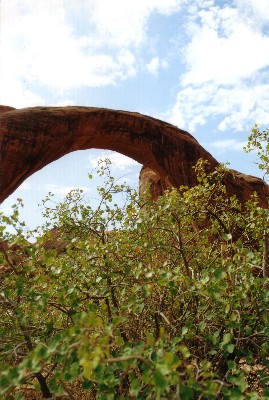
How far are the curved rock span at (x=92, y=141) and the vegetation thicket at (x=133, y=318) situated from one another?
804 centimetres

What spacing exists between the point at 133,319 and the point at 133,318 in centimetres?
2

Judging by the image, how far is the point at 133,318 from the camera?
3650 millimetres

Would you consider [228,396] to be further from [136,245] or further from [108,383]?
[136,245]

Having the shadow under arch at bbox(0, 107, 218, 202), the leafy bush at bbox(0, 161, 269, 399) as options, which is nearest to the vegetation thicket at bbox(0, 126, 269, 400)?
the leafy bush at bbox(0, 161, 269, 399)

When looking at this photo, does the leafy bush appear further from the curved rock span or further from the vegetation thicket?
the curved rock span

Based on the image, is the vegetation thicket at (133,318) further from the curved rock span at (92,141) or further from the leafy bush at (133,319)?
the curved rock span at (92,141)

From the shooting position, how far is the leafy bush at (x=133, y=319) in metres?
1.84

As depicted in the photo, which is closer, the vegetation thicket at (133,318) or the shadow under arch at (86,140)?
the vegetation thicket at (133,318)

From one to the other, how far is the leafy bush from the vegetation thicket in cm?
1

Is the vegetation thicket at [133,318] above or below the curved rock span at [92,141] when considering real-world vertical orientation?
below

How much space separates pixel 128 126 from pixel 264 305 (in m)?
12.4

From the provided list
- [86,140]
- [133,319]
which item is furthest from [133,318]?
[86,140]

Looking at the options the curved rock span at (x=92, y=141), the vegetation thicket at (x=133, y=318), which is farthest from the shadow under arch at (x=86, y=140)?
the vegetation thicket at (x=133, y=318)

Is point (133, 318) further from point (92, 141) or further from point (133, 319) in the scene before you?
point (92, 141)
